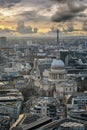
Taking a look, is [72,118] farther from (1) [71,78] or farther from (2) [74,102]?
(1) [71,78]

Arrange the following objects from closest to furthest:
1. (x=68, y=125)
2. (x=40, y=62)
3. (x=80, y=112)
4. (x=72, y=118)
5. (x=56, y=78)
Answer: (x=68, y=125)
(x=72, y=118)
(x=80, y=112)
(x=56, y=78)
(x=40, y=62)

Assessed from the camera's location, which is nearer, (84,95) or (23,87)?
(84,95)

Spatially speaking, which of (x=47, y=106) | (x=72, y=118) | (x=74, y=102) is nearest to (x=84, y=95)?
(x=74, y=102)

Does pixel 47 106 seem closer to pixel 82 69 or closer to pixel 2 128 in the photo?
pixel 2 128

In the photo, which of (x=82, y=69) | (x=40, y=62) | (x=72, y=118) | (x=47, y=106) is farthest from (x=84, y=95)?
(x=40, y=62)

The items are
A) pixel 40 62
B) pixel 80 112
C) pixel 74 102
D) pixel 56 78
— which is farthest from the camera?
pixel 40 62

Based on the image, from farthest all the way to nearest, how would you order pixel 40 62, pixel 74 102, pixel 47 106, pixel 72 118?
1. pixel 40 62
2. pixel 74 102
3. pixel 47 106
4. pixel 72 118

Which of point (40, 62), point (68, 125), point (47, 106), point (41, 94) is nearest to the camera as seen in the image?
point (68, 125)

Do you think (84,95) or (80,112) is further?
(84,95)
